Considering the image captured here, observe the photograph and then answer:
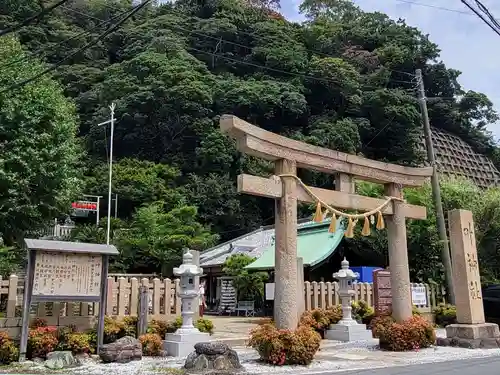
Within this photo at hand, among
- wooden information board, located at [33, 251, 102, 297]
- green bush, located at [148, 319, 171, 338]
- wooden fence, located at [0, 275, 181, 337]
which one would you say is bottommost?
green bush, located at [148, 319, 171, 338]

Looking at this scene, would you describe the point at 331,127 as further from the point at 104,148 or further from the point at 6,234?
the point at 6,234

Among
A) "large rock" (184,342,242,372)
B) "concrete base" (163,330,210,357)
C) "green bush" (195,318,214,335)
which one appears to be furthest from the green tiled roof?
"large rock" (184,342,242,372)

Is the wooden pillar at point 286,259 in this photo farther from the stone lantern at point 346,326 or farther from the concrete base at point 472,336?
the concrete base at point 472,336

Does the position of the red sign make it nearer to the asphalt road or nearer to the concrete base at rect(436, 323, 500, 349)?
the concrete base at rect(436, 323, 500, 349)

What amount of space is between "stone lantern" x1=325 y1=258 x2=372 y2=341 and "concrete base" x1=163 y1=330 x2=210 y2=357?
190 inches

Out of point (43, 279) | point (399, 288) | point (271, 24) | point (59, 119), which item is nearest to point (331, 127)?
point (271, 24)

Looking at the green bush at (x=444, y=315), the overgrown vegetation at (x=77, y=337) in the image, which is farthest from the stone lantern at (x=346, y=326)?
the green bush at (x=444, y=315)

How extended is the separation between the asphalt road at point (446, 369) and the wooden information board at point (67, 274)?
18.7 ft

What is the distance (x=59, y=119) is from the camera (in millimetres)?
22594

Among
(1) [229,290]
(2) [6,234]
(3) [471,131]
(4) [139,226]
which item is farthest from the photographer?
(3) [471,131]

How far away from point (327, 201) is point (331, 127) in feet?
112

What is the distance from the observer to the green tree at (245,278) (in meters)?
23.7

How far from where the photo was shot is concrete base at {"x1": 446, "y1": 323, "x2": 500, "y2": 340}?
507 inches

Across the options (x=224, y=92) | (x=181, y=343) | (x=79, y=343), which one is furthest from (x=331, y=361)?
(x=224, y=92)
